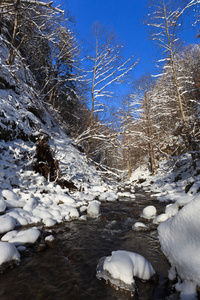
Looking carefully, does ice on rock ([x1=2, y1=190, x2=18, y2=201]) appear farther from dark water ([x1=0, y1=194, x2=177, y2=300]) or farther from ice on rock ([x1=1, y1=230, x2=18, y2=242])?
dark water ([x1=0, y1=194, x2=177, y2=300])

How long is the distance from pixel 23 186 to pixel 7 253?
3.24 m

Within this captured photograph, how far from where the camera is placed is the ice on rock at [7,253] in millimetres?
2286

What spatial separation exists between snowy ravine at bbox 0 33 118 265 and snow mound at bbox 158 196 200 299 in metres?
2.41

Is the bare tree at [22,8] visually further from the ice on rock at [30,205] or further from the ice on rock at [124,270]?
the ice on rock at [30,205]

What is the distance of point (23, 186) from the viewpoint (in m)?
5.33

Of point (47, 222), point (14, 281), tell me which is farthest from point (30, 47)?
point (14, 281)

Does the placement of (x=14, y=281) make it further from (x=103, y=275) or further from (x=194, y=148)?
(x=194, y=148)

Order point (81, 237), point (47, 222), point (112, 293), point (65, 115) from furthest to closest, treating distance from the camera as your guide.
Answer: point (65, 115) < point (47, 222) < point (81, 237) < point (112, 293)

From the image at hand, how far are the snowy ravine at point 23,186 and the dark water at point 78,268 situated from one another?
35 centimetres

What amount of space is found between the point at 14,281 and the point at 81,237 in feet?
5.47

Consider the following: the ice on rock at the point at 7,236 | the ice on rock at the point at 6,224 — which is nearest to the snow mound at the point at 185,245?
the ice on rock at the point at 7,236

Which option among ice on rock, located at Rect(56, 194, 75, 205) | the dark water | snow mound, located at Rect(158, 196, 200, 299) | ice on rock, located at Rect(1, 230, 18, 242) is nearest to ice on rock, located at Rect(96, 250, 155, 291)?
the dark water

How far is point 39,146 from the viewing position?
21.8ft

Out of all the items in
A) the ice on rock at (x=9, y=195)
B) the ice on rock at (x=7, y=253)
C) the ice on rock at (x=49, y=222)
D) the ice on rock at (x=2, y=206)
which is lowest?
the ice on rock at (x=49, y=222)
